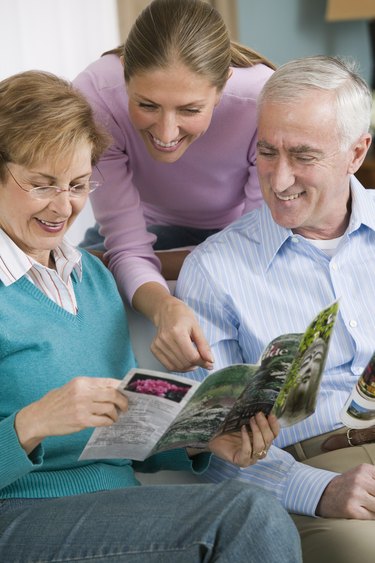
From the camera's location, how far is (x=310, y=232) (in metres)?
2.06

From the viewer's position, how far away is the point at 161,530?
1.45m

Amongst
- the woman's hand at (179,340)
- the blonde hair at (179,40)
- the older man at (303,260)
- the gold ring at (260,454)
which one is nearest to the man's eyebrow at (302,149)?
the older man at (303,260)

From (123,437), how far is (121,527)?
17cm

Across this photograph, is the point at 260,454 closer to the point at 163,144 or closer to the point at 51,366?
the point at 51,366

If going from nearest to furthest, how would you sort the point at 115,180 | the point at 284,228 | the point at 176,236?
the point at 284,228
the point at 115,180
the point at 176,236

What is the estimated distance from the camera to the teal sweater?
5.25 ft

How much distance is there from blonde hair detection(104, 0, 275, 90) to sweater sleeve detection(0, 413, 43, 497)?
834 mm

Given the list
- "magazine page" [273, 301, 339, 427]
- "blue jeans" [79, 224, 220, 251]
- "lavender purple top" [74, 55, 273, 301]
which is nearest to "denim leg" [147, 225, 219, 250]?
"blue jeans" [79, 224, 220, 251]

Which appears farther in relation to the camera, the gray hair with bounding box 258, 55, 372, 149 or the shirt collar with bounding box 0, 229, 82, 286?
the gray hair with bounding box 258, 55, 372, 149

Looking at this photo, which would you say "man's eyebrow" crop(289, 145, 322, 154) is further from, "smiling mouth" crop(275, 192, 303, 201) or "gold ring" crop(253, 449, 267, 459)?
"gold ring" crop(253, 449, 267, 459)

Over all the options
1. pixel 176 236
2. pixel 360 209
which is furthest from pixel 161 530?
pixel 176 236

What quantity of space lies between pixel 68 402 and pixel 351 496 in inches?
22.6

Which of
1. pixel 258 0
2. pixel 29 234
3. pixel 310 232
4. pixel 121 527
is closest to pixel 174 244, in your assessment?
pixel 310 232

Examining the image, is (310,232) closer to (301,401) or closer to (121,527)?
(301,401)
